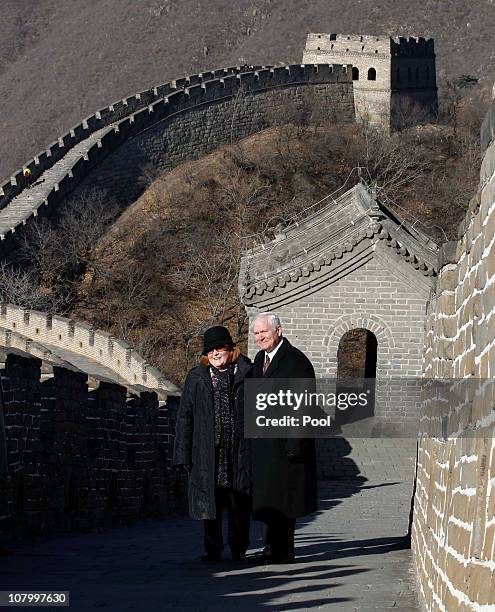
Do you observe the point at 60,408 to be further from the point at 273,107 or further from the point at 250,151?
the point at 273,107

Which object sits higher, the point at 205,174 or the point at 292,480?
the point at 205,174

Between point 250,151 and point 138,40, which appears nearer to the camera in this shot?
point 250,151

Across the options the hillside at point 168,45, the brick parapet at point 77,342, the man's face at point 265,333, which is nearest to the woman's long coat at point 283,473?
the man's face at point 265,333

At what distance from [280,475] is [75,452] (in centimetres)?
462

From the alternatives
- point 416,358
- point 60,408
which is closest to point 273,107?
point 416,358

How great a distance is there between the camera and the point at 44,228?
54.2m

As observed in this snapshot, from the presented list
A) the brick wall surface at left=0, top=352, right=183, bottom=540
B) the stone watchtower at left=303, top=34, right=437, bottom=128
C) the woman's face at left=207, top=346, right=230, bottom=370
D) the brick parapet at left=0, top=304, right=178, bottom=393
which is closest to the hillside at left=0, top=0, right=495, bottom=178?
the stone watchtower at left=303, top=34, right=437, bottom=128

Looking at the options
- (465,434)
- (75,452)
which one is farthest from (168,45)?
(465,434)

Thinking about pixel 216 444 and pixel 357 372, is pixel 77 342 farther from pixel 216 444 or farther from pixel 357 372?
pixel 216 444

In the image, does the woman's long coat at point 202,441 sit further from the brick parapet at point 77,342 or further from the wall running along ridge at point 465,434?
the brick parapet at point 77,342

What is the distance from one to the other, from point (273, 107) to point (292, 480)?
58.8m

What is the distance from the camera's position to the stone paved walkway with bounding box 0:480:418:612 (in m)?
7.74

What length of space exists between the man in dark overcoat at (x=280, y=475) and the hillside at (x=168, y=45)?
9213 cm

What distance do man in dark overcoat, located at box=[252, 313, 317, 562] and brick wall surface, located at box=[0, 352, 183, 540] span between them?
5.11 feet
